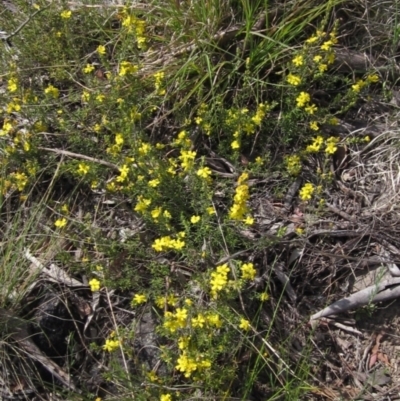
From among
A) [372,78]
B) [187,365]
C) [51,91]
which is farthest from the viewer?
[51,91]

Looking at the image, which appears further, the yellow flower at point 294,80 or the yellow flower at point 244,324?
the yellow flower at point 294,80

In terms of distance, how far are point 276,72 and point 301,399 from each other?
1756mm

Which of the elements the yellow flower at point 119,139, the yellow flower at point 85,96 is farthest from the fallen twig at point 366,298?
the yellow flower at point 85,96

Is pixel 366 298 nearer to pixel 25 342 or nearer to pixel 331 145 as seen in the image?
pixel 331 145

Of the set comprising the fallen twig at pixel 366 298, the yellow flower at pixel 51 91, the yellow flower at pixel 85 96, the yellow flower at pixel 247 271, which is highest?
the yellow flower at pixel 51 91

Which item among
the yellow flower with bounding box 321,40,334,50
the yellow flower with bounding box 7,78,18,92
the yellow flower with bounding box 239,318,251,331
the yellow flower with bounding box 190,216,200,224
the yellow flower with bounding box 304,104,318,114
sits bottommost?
the yellow flower with bounding box 239,318,251,331

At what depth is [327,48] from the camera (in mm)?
3172

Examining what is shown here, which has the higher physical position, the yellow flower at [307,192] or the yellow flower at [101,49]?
the yellow flower at [101,49]

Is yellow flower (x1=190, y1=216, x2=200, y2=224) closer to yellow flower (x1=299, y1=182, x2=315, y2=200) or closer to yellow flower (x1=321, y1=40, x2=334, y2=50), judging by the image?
yellow flower (x1=299, y1=182, x2=315, y2=200)

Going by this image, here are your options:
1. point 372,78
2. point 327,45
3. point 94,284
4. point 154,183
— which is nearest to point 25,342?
point 94,284

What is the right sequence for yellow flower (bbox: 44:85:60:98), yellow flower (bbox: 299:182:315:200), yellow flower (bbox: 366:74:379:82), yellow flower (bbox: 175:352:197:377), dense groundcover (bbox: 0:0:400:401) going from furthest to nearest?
yellow flower (bbox: 44:85:60:98) < yellow flower (bbox: 366:74:379:82) < yellow flower (bbox: 299:182:315:200) < dense groundcover (bbox: 0:0:400:401) < yellow flower (bbox: 175:352:197:377)

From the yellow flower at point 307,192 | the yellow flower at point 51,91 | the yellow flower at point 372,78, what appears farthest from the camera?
the yellow flower at point 51,91

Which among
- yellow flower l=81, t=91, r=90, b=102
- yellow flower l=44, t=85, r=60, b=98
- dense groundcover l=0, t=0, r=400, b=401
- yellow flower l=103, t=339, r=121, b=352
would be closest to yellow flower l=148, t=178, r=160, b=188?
dense groundcover l=0, t=0, r=400, b=401

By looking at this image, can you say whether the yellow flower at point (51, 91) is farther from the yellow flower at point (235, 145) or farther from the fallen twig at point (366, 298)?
the fallen twig at point (366, 298)
